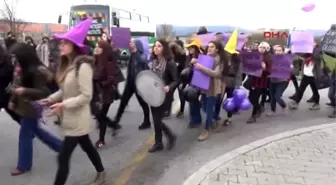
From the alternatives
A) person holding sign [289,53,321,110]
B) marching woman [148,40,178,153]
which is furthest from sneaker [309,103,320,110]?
marching woman [148,40,178,153]

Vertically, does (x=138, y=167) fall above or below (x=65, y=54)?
below

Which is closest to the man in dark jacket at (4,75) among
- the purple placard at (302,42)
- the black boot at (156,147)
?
the black boot at (156,147)

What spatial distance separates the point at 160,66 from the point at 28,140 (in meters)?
2.04

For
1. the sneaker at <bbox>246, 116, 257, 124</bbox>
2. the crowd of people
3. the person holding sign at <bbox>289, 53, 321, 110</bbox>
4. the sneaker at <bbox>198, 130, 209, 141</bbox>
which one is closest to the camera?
the crowd of people

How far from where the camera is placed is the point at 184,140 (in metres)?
6.61

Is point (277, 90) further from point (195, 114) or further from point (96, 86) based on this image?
point (96, 86)

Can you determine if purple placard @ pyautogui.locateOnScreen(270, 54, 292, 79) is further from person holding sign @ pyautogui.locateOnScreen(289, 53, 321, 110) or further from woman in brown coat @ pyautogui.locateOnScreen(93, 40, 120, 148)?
woman in brown coat @ pyautogui.locateOnScreen(93, 40, 120, 148)

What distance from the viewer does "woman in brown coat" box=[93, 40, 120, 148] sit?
6020 millimetres

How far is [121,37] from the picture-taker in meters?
6.65

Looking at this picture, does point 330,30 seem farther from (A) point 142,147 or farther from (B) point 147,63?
(A) point 142,147

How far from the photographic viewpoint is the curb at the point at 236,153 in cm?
471

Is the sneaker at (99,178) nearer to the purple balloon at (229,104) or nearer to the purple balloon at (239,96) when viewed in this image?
the purple balloon at (229,104)

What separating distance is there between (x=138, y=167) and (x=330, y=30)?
19.2 feet

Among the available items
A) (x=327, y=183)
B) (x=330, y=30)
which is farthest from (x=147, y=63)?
(x=330, y=30)
